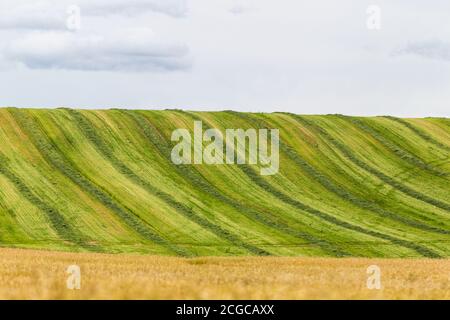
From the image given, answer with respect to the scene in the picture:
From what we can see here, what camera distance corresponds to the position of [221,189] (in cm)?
6775

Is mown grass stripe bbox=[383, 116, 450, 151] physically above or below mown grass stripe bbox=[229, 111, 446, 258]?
above

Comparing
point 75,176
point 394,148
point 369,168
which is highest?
point 394,148

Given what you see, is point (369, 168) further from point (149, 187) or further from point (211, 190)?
point (149, 187)

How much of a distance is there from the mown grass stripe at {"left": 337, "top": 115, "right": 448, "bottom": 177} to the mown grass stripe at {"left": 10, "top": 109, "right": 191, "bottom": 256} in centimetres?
3083

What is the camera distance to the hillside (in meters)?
54.8

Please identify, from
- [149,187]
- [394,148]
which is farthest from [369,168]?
[149,187]

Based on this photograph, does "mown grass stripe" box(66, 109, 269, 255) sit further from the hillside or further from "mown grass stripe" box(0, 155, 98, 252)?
"mown grass stripe" box(0, 155, 98, 252)

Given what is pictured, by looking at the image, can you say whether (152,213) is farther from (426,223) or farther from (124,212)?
(426,223)

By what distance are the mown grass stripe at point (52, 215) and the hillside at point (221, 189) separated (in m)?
0.13

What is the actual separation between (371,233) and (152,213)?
15188 mm

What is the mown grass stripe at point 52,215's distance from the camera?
173ft

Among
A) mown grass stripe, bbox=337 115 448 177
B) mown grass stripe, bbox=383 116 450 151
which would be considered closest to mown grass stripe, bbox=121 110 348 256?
mown grass stripe, bbox=337 115 448 177

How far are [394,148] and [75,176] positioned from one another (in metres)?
32.3

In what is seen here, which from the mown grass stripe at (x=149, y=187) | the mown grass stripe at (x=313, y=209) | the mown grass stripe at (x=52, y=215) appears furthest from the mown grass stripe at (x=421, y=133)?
the mown grass stripe at (x=52, y=215)
